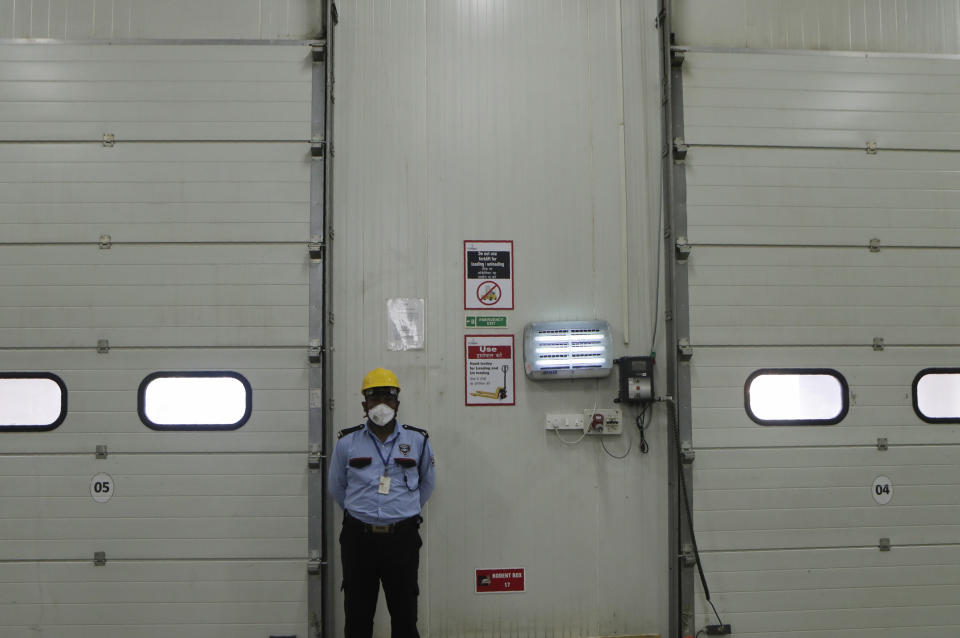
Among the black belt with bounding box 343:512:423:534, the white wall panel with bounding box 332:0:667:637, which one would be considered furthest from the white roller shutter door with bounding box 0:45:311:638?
the black belt with bounding box 343:512:423:534

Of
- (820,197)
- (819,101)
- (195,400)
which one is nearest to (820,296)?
(820,197)

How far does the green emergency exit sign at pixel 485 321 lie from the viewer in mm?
4652

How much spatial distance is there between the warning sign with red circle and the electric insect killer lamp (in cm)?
32

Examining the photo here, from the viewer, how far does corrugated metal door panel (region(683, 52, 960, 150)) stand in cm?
482

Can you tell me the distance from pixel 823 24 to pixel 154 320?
17.7 feet

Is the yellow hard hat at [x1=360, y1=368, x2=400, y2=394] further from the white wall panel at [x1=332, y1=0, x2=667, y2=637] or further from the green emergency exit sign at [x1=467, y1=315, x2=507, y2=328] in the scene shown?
the green emergency exit sign at [x1=467, y1=315, x2=507, y2=328]

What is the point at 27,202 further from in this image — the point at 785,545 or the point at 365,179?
the point at 785,545

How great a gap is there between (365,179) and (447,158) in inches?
24.2

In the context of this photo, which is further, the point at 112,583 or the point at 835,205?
the point at 835,205

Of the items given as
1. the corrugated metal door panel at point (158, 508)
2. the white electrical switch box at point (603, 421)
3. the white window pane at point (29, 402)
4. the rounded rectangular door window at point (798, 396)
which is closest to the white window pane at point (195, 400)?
the corrugated metal door panel at point (158, 508)

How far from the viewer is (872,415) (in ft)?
15.6

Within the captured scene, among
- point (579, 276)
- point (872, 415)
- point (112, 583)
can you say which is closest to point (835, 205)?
point (872, 415)

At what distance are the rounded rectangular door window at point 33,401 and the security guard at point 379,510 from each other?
6.75ft

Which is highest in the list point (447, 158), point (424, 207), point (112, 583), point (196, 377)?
point (447, 158)
